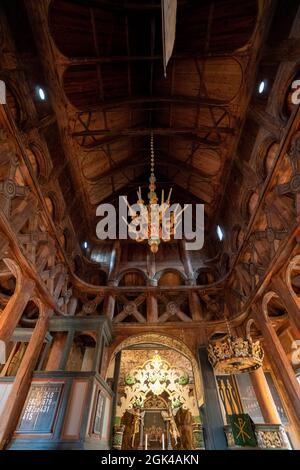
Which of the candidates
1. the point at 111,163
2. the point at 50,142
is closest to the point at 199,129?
the point at 111,163

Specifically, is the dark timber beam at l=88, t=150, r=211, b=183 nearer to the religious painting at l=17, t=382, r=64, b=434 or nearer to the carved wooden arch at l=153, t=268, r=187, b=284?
the carved wooden arch at l=153, t=268, r=187, b=284

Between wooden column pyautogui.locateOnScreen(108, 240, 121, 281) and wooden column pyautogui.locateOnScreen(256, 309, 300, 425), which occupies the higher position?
wooden column pyautogui.locateOnScreen(108, 240, 121, 281)

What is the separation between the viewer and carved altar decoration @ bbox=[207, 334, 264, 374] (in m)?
6.74

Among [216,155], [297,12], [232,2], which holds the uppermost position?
[216,155]

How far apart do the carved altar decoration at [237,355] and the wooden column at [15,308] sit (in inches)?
239

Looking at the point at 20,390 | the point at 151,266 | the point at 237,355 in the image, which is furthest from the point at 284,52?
the point at 20,390

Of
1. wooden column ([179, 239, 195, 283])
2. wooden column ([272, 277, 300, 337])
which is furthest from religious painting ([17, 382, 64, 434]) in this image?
wooden column ([179, 239, 195, 283])

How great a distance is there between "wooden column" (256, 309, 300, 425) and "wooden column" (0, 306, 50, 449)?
7.27 m

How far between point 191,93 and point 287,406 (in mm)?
12903

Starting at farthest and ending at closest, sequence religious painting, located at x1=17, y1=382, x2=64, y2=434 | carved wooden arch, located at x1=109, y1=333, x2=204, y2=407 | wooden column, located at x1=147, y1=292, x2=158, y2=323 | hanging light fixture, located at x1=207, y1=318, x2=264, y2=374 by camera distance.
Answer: wooden column, located at x1=147, y1=292, x2=158, y2=323 → carved wooden arch, located at x1=109, y1=333, x2=204, y2=407 → hanging light fixture, located at x1=207, y1=318, x2=264, y2=374 → religious painting, located at x1=17, y1=382, x2=64, y2=434

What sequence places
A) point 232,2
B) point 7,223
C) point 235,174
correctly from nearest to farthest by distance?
point 7,223 → point 232,2 → point 235,174

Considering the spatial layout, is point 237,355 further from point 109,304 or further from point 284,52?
point 284,52
